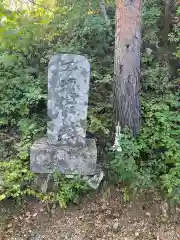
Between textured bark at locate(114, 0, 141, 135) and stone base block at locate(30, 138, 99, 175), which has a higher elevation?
textured bark at locate(114, 0, 141, 135)

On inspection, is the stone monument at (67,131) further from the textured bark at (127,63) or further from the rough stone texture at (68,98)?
the textured bark at (127,63)

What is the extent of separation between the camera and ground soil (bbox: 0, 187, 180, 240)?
3686 millimetres

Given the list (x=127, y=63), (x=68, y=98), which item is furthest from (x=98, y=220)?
(x=127, y=63)

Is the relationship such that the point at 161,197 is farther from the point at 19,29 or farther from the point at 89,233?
the point at 19,29

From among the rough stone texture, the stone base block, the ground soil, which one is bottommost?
the ground soil

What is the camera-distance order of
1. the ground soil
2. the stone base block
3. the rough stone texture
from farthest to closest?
the stone base block < the rough stone texture < the ground soil

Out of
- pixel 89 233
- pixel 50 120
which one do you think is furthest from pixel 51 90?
pixel 89 233

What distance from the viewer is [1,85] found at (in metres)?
5.01

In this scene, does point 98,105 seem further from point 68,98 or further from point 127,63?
point 127,63

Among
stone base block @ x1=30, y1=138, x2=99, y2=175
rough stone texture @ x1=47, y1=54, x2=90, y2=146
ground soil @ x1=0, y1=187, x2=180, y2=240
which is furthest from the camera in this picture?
stone base block @ x1=30, y1=138, x2=99, y2=175

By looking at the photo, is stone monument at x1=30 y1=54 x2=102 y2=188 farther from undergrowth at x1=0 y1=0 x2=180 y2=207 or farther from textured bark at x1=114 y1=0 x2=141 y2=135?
textured bark at x1=114 y1=0 x2=141 y2=135

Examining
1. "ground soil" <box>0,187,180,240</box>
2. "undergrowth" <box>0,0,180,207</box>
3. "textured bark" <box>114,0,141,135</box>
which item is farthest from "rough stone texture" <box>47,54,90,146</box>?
"ground soil" <box>0,187,180,240</box>

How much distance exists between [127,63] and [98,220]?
246 centimetres

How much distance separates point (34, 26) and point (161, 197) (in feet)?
10.7
